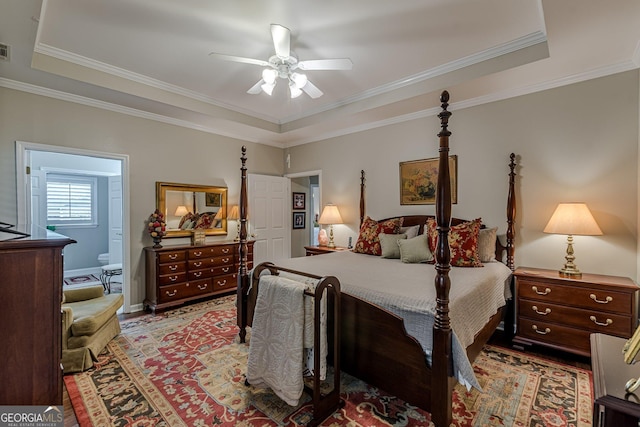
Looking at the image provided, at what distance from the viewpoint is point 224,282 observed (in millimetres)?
4383

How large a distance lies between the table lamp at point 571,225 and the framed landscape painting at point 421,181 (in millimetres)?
1095

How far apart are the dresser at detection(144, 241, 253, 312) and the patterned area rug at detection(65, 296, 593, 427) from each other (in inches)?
37.6

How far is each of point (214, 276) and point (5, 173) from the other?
2537 mm

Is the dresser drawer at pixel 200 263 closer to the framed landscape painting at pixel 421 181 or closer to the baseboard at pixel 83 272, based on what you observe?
the framed landscape painting at pixel 421 181

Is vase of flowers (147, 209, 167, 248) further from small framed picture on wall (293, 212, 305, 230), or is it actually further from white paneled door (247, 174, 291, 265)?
small framed picture on wall (293, 212, 305, 230)

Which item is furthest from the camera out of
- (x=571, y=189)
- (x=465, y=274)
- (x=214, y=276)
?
(x=214, y=276)

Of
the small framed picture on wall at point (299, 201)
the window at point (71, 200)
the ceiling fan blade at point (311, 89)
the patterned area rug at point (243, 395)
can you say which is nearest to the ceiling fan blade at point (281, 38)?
the ceiling fan blade at point (311, 89)

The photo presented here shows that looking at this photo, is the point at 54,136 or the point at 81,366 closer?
the point at 81,366

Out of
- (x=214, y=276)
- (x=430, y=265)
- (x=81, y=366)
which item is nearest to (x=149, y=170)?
(x=214, y=276)

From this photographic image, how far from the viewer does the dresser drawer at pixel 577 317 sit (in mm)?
2338

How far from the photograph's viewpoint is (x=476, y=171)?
347 centimetres

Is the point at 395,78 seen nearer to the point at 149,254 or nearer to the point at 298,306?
the point at 298,306

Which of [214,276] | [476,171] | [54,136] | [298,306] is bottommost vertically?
[214,276]

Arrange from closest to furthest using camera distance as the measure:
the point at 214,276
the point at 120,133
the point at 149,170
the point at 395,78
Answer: the point at 395,78 < the point at 120,133 < the point at 149,170 < the point at 214,276
